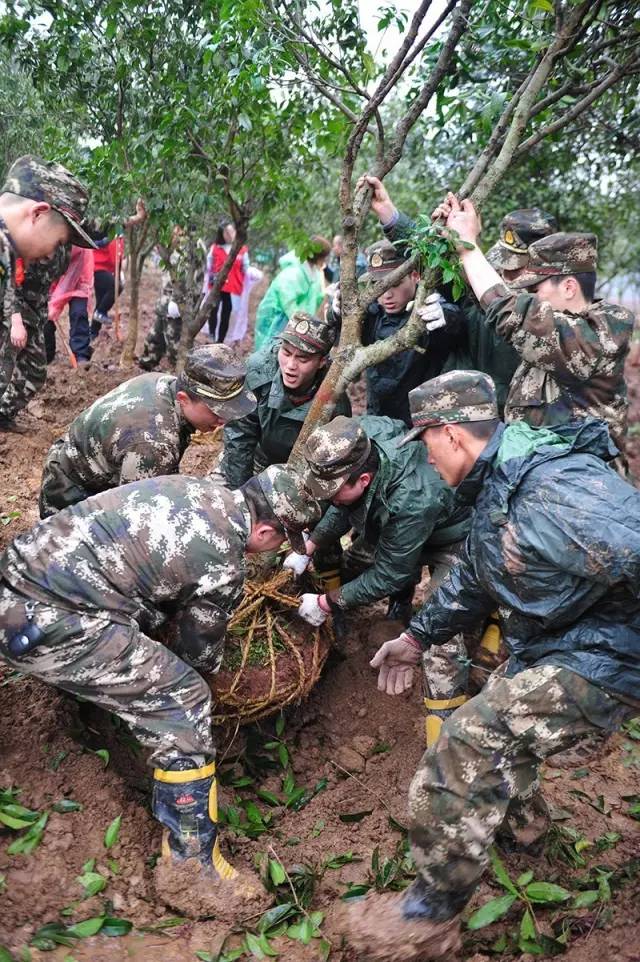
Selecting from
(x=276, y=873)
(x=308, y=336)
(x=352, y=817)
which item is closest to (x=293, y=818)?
(x=352, y=817)

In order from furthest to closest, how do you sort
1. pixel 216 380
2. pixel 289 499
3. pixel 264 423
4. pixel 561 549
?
pixel 264 423 → pixel 216 380 → pixel 289 499 → pixel 561 549

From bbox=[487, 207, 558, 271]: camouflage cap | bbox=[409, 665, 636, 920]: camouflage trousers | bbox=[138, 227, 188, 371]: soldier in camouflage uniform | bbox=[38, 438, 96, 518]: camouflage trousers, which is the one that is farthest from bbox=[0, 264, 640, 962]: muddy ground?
bbox=[138, 227, 188, 371]: soldier in camouflage uniform

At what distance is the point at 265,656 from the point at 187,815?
2.61 ft

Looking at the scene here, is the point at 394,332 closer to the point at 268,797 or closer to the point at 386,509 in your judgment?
the point at 386,509

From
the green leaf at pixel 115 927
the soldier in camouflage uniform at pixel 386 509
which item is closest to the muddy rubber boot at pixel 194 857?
the green leaf at pixel 115 927

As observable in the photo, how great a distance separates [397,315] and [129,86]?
10.1 ft

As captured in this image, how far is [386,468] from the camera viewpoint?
12.0ft

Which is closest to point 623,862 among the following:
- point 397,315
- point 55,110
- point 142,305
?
point 397,315

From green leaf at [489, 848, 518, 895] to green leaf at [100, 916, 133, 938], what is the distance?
1.31 m

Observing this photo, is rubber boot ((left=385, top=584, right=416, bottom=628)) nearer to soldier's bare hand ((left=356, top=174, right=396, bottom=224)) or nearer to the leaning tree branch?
soldier's bare hand ((left=356, top=174, right=396, bottom=224))

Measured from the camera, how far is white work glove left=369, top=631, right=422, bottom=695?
146 inches

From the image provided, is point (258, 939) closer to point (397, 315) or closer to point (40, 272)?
point (397, 315)

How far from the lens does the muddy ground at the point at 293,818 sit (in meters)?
2.71

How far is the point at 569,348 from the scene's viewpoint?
3.55 metres
